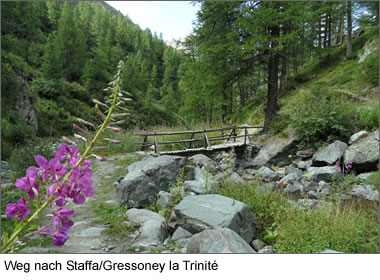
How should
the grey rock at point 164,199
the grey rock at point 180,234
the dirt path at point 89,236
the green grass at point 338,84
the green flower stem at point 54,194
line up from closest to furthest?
the green flower stem at point 54,194, the dirt path at point 89,236, the grey rock at point 180,234, the grey rock at point 164,199, the green grass at point 338,84

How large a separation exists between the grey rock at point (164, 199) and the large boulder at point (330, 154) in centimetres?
588

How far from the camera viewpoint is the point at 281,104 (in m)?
15.0

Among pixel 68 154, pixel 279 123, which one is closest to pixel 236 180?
pixel 68 154

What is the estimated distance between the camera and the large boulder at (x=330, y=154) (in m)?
7.77

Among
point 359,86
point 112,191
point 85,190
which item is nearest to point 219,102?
point 359,86

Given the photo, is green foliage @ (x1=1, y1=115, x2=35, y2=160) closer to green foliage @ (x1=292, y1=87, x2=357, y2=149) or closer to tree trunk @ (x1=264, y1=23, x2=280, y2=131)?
green foliage @ (x1=292, y1=87, x2=357, y2=149)

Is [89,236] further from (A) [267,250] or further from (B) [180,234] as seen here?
(A) [267,250]

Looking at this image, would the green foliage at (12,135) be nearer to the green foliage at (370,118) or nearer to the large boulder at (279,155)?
the large boulder at (279,155)

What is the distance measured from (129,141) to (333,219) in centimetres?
753

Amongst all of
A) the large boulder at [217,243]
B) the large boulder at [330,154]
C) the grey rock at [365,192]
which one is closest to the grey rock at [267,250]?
the large boulder at [217,243]

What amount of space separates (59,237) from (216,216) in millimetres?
2731

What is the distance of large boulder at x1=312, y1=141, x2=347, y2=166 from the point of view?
25.5 ft

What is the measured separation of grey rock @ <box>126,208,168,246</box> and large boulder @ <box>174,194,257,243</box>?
12.0 inches
